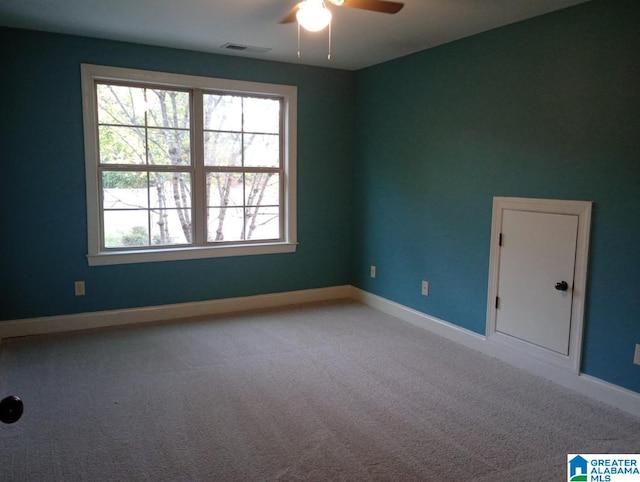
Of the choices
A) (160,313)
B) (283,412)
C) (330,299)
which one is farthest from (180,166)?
(283,412)

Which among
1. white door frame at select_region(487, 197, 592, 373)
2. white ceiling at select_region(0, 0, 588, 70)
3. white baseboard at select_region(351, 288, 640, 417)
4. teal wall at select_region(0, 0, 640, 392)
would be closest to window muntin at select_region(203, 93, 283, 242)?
teal wall at select_region(0, 0, 640, 392)

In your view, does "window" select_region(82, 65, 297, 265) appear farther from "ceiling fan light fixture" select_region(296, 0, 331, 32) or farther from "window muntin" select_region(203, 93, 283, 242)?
"ceiling fan light fixture" select_region(296, 0, 331, 32)

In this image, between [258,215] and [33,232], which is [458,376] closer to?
[258,215]

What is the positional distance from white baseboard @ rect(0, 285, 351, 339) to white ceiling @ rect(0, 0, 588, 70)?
2.32 metres

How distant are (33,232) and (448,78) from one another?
3.61 metres

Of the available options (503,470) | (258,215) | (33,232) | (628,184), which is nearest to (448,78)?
(628,184)

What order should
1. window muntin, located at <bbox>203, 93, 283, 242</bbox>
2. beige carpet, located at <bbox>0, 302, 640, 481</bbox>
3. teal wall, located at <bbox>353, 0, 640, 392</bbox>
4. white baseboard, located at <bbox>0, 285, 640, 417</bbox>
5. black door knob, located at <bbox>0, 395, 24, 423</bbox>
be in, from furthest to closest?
window muntin, located at <bbox>203, 93, 283, 242</bbox>, white baseboard, located at <bbox>0, 285, 640, 417</bbox>, teal wall, located at <bbox>353, 0, 640, 392</bbox>, beige carpet, located at <bbox>0, 302, 640, 481</bbox>, black door knob, located at <bbox>0, 395, 24, 423</bbox>

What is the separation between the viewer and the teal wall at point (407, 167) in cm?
298

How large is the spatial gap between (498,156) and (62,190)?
3478 mm

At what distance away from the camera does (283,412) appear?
2.82 metres

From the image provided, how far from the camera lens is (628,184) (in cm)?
288

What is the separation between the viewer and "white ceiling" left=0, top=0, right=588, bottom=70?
10.5 feet

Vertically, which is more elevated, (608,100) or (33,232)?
(608,100)

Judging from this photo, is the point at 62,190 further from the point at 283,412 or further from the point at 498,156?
the point at 498,156
